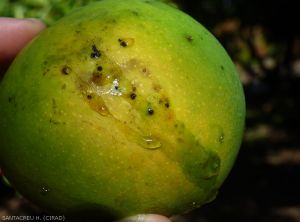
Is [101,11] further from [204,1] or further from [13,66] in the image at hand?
[204,1]

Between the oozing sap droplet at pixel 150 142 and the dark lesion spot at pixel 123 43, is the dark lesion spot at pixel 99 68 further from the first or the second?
the oozing sap droplet at pixel 150 142

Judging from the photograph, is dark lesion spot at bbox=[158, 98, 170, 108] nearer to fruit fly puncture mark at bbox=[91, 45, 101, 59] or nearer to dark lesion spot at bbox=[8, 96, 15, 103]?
fruit fly puncture mark at bbox=[91, 45, 101, 59]

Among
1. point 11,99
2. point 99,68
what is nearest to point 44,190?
point 11,99

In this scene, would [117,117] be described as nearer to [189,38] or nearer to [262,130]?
[189,38]

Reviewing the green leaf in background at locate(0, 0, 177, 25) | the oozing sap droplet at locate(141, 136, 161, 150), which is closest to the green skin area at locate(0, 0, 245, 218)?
the oozing sap droplet at locate(141, 136, 161, 150)

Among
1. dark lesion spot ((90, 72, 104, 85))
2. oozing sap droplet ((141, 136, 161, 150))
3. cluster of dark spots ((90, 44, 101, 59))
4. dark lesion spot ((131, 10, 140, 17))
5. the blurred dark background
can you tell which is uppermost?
dark lesion spot ((131, 10, 140, 17))

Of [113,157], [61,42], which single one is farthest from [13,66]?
[113,157]
